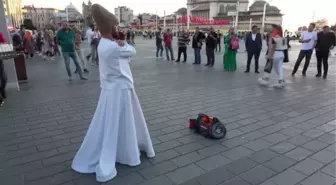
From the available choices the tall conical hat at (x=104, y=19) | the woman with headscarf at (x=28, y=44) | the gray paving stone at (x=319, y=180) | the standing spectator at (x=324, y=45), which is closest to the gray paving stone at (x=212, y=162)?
the gray paving stone at (x=319, y=180)

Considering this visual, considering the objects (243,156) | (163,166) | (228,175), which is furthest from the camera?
(243,156)

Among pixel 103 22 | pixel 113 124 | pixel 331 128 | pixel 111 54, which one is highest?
pixel 103 22

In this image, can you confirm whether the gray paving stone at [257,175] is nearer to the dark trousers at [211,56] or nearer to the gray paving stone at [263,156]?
the gray paving stone at [263,156]

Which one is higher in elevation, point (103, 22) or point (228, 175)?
point (103, 22)

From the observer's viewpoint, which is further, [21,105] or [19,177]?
[21,105]

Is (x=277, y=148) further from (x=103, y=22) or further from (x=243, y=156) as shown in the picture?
(x=103, y=22)

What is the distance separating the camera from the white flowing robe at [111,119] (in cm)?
311

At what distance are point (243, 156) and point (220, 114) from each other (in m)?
1.98

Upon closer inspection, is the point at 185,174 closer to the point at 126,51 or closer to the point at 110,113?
the point at 110,113

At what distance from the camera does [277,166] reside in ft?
11.5

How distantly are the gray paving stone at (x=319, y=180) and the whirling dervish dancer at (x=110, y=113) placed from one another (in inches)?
79.3

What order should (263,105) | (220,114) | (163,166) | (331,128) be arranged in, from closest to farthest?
(163,166), (331,128), (220,114), (263,105)

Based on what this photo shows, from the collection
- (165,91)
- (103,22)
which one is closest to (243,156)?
(103,22)

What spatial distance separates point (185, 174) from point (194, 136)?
1.25 meters
